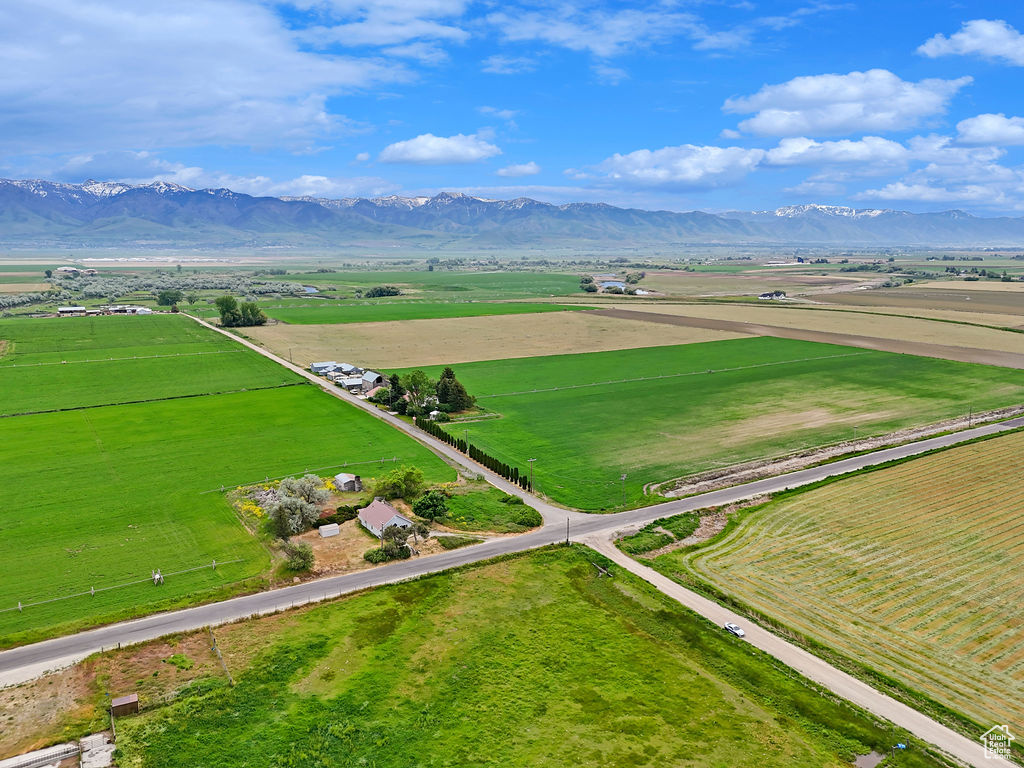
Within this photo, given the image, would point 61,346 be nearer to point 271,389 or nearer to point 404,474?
point 271,389

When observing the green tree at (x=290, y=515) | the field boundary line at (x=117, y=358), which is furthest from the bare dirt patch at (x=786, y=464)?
the field boundary line at (x=117, y=358)

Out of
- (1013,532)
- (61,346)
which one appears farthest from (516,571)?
(61,346)

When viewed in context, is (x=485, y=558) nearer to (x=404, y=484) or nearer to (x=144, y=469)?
(x=404, y=484)

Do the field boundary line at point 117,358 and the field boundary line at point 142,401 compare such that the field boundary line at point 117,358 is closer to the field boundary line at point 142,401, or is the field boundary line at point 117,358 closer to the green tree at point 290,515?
the field boundary line at point 142,401

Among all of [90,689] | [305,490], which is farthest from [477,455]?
[90,689]

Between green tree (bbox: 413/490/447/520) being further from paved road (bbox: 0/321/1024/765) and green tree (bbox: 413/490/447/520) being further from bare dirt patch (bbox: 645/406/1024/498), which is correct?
bare dirt patch (bbox: 645/406/1024/498)

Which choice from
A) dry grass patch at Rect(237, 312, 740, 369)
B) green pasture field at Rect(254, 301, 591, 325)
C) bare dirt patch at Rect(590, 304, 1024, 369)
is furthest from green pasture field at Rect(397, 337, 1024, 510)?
green pasture field at Rect(254, 301, 591, 325)
